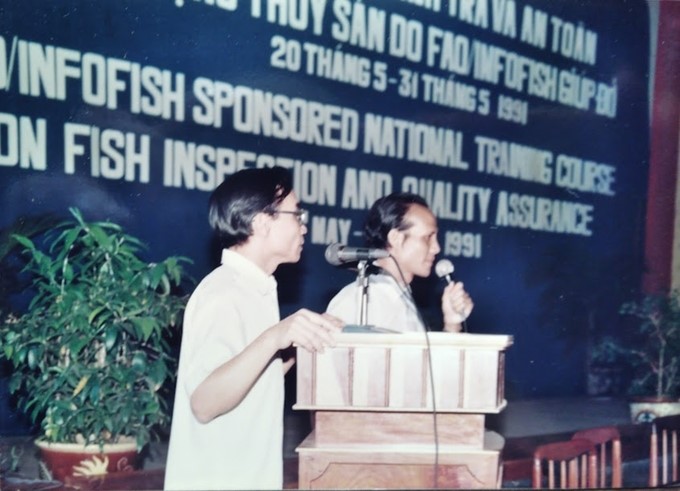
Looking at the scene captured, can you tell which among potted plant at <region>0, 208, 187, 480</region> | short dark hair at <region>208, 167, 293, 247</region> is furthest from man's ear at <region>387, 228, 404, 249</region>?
short dark hair at <region>208, 167, 293, 247</region>

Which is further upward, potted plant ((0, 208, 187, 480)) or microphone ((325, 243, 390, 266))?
microphone ((325, 243, 390, 266))

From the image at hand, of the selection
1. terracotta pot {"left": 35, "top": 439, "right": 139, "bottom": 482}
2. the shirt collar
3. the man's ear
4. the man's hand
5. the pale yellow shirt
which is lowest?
terracotta pot {"left": 35, "top": 439, "right": 139, "bottom": 482}

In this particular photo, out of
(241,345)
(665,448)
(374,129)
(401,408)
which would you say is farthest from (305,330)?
(374,129)

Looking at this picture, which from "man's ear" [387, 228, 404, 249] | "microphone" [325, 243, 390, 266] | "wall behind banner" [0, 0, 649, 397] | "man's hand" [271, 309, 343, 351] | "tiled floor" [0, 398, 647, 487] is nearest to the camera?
"man's hand" [271, 309, 343, 351]

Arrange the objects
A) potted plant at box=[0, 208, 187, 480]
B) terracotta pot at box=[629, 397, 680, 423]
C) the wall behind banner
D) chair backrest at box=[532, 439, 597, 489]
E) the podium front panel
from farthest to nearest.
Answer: terracotta pot at box=[629, 397, 680, 423], the wall behind banner, potted plant at box=[0, 208, 187, 480], chair backrest at box=[532, 439, 597, 489], the podium front panel

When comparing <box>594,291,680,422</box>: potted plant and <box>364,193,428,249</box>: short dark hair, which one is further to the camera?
<box>594,291,680,422</box>: potted plant

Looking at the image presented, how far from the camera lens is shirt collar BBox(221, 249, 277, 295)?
7.22 feet

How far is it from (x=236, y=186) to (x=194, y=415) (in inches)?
21.7

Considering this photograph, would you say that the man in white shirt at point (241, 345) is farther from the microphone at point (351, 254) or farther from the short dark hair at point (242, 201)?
the microphone at point (351, 254)

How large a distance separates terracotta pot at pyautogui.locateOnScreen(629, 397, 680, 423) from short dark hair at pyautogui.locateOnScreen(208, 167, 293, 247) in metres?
3.33

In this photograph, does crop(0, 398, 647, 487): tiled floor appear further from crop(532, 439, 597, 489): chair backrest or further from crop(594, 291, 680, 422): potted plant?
crop(532, 439, 597, 489): chair backrest

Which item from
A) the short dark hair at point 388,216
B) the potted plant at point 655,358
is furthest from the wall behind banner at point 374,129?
the short dark hair at point 388,216

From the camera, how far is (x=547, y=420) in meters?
5.19

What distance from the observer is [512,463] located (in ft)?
12.5
